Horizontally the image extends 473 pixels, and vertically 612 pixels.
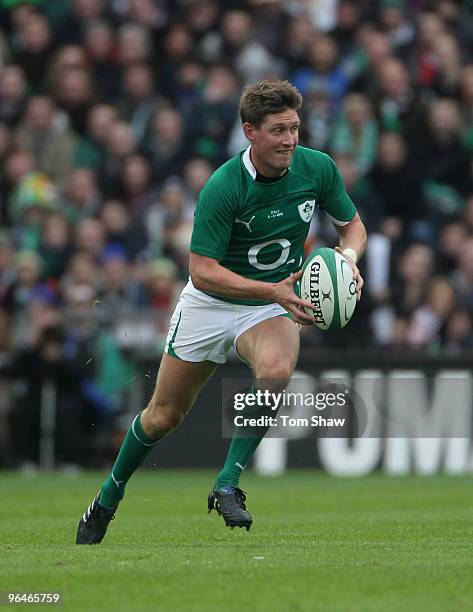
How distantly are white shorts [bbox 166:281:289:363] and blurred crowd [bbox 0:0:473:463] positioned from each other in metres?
7.36

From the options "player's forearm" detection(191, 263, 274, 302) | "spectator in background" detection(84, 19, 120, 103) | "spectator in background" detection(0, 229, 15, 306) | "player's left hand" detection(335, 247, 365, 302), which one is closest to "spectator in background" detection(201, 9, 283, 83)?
"spectator in background" detection(84, 19, 120, 103)

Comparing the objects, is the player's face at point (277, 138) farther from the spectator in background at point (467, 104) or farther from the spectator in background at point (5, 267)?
the spectator in background at point (467, 104)

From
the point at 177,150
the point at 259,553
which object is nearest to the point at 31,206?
the point at 177,150

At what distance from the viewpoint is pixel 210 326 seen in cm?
854

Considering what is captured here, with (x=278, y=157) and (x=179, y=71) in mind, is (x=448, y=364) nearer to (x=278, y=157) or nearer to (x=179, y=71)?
(x=179, y=71)

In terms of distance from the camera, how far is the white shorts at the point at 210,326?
8.48m

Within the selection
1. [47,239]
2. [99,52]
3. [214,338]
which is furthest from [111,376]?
[214,338]

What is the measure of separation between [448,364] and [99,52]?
20.7ft

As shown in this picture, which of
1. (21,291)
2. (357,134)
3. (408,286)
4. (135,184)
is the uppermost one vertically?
(357,134)

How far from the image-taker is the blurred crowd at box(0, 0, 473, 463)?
16484 mm

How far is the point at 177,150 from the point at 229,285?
33.1 ft

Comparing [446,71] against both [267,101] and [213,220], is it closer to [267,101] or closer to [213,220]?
[267,101]

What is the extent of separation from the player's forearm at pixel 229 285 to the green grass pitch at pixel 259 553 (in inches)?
53.4

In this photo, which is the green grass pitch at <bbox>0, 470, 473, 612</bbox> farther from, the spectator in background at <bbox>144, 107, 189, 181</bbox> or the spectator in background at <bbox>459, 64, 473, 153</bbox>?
the spectator in background at <bbox>144, 107, 189, 181</bbox>
